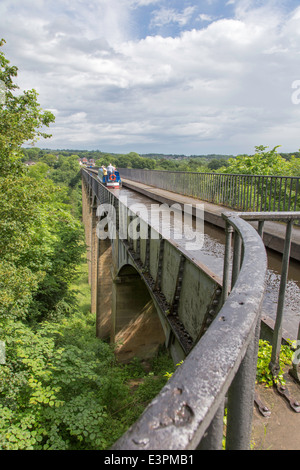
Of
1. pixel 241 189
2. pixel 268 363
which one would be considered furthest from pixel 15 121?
pixel 268 363

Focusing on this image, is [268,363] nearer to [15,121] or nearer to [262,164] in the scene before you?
[15,121]

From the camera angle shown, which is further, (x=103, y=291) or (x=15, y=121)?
(x=103, y=291)

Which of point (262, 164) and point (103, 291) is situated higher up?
point (262, 164)

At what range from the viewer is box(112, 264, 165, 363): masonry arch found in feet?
52.8

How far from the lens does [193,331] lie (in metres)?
4.45

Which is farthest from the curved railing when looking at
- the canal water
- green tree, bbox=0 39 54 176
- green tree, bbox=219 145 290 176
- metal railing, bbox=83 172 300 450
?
green tree, bbox=219 145 290 176

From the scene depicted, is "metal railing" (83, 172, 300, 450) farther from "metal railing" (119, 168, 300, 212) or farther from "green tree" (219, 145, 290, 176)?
"green tree" (219, 145, 290, 176)

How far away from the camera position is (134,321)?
1700 cm

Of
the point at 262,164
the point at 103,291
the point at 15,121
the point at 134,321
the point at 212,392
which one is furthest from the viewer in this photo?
the point at 103,291

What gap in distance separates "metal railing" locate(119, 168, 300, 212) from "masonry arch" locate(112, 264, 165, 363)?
5251mm

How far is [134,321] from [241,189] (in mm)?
9696

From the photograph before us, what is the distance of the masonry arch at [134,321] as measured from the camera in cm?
1609

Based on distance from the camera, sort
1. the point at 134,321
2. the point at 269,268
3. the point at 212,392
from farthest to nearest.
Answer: the point at 134,321 → the point at 269,268 → the point at 212,392
